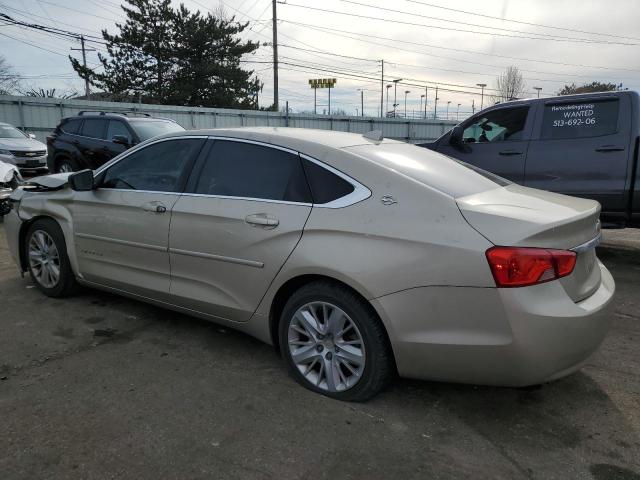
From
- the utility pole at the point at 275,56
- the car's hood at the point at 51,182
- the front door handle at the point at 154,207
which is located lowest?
the front door handle at the point at 154,207

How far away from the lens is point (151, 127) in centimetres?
1071

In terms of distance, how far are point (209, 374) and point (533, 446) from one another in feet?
6.24

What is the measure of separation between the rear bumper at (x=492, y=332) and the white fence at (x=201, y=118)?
45.8ft

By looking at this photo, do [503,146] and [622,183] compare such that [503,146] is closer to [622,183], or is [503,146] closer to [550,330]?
[622,183]

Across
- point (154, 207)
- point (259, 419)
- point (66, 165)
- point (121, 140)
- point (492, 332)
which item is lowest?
point (259, 419)

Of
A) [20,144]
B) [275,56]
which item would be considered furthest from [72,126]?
[275,56]

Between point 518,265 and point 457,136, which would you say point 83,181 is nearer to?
point 518,265

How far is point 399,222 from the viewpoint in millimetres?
2744

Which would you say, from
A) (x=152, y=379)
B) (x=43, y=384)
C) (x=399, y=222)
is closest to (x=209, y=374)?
(x=152, y=379)

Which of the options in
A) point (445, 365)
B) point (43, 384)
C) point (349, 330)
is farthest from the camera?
point (43, 384)

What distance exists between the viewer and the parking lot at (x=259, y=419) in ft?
8.02

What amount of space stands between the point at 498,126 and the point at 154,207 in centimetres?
474

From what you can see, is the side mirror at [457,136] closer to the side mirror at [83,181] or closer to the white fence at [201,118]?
the side mirror at [83,181]

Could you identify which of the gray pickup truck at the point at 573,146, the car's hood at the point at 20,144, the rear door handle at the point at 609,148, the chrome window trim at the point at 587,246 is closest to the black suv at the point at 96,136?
the car's hood at the point at 20,144
